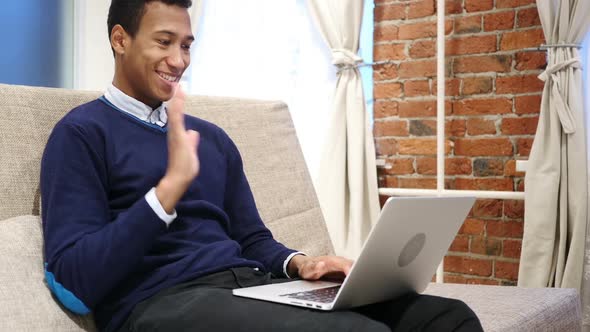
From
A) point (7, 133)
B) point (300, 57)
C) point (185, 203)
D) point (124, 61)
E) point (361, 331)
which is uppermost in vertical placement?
point (300, 57)

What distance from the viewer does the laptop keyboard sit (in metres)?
1.27

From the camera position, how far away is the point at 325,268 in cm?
148

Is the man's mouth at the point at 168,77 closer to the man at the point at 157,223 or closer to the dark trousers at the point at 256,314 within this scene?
the man at the point at 157,223

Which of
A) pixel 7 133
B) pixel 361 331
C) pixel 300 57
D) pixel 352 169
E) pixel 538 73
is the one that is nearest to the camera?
pixel 361 331

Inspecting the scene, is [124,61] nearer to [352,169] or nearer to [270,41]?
[352,169]

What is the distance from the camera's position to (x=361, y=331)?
3.79ft

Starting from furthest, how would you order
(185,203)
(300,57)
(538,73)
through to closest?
(300,57)
(538,73)
(185,203)

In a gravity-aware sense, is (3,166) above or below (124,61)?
below

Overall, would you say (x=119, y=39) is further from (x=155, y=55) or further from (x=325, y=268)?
(x=325, y=268)

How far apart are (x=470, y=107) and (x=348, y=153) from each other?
0.53 m

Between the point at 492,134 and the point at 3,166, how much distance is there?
2002 mm

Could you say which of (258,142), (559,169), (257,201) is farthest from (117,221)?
(559,169)

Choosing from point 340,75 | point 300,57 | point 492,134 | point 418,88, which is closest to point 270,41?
point 300,57

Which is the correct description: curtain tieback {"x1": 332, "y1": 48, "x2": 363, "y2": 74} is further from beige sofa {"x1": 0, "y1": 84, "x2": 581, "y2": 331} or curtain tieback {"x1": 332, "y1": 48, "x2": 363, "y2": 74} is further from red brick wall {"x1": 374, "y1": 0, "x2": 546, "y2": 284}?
beige sofa {"x1": 0, "y1": 84, "x2": 581, "y2": 331}
